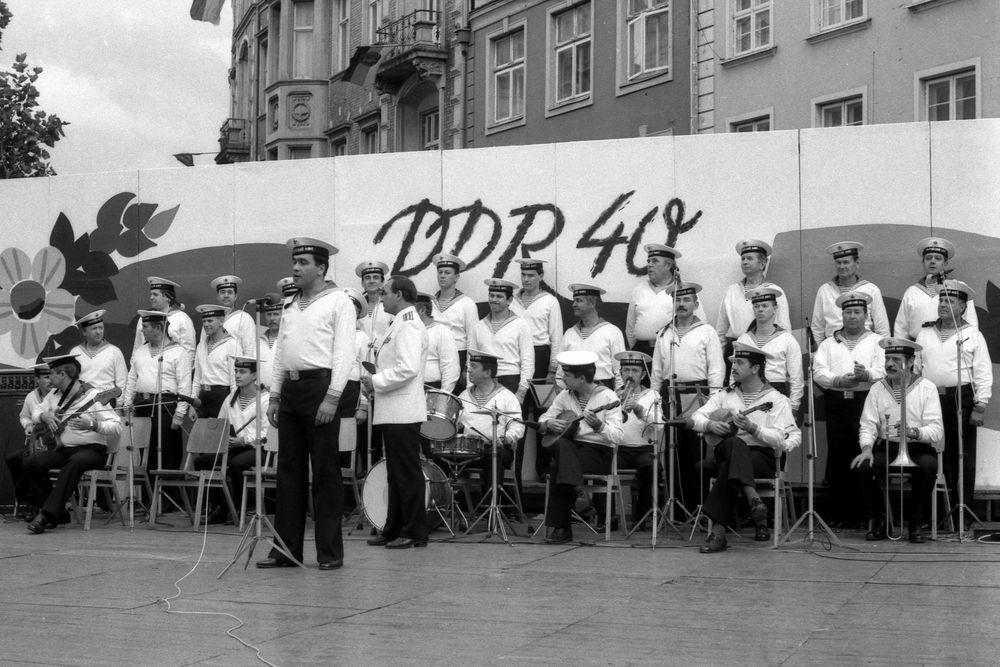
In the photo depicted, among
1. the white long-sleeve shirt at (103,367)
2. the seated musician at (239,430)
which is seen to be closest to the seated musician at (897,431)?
the seated musician at (239,430)

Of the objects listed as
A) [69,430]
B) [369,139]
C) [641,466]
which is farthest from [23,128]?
[369,139]

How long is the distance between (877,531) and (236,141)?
3310 cm

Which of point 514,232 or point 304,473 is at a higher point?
point 514,232

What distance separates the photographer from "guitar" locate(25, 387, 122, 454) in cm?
1224

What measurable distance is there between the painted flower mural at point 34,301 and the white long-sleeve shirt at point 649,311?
6.45 metres

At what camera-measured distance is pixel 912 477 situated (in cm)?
1047

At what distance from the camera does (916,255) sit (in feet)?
40.4

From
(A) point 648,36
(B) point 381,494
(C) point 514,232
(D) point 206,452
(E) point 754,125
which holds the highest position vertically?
(A) point 648,36

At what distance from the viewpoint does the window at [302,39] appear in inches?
1412

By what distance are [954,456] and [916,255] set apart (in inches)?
80.5

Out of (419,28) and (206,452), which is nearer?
(206,452)

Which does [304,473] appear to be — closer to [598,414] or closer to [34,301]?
[598,414]

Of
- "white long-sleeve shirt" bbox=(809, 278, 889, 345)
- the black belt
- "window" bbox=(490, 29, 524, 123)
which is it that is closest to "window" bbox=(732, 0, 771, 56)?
"window" bbox=(490, 29, 524, 123)

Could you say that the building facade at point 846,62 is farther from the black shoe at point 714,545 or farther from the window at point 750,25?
the black shoe at point 714,545
